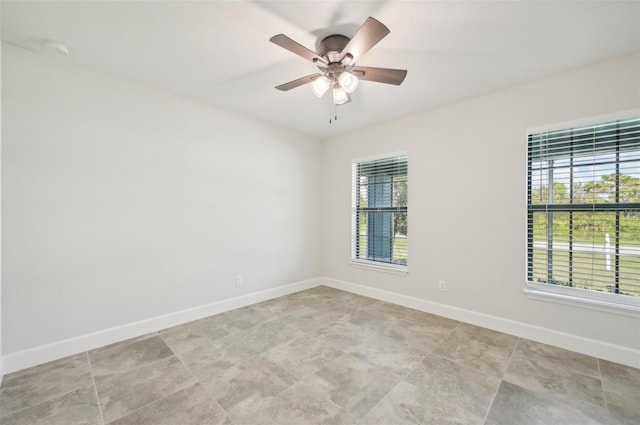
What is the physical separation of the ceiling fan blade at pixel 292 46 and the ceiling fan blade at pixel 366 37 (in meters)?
0.24

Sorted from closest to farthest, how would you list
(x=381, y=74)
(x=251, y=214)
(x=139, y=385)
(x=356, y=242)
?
(x=139, y=385)
(x=381, y=74)
(x=251, y=214)
(x=356, y=242)

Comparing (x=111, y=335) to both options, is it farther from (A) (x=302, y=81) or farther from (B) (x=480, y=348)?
(B) (x=480, y=348)

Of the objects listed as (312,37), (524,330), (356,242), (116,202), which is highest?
(312,37)

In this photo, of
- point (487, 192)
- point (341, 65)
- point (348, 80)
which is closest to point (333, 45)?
point (341, 65)

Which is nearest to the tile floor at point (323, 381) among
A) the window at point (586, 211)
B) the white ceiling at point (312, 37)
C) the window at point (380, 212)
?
the window at point (586, 211)

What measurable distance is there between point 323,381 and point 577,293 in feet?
7.97

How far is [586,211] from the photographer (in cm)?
246

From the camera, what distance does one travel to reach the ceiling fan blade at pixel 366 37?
1554 millimetres

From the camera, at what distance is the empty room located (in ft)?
5.93

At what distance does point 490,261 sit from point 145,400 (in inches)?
129

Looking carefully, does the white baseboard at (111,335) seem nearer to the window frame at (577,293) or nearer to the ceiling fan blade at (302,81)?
the ceiling fan blade at (302,81)

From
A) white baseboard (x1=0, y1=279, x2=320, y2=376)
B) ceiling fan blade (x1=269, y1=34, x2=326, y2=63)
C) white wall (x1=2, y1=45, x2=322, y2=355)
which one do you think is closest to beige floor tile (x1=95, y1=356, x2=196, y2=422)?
white baseboard (x1=0, y1=279, x2=320, y2=376)

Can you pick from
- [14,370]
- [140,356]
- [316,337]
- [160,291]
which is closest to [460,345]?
[316,337]

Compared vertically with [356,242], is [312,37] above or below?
above
